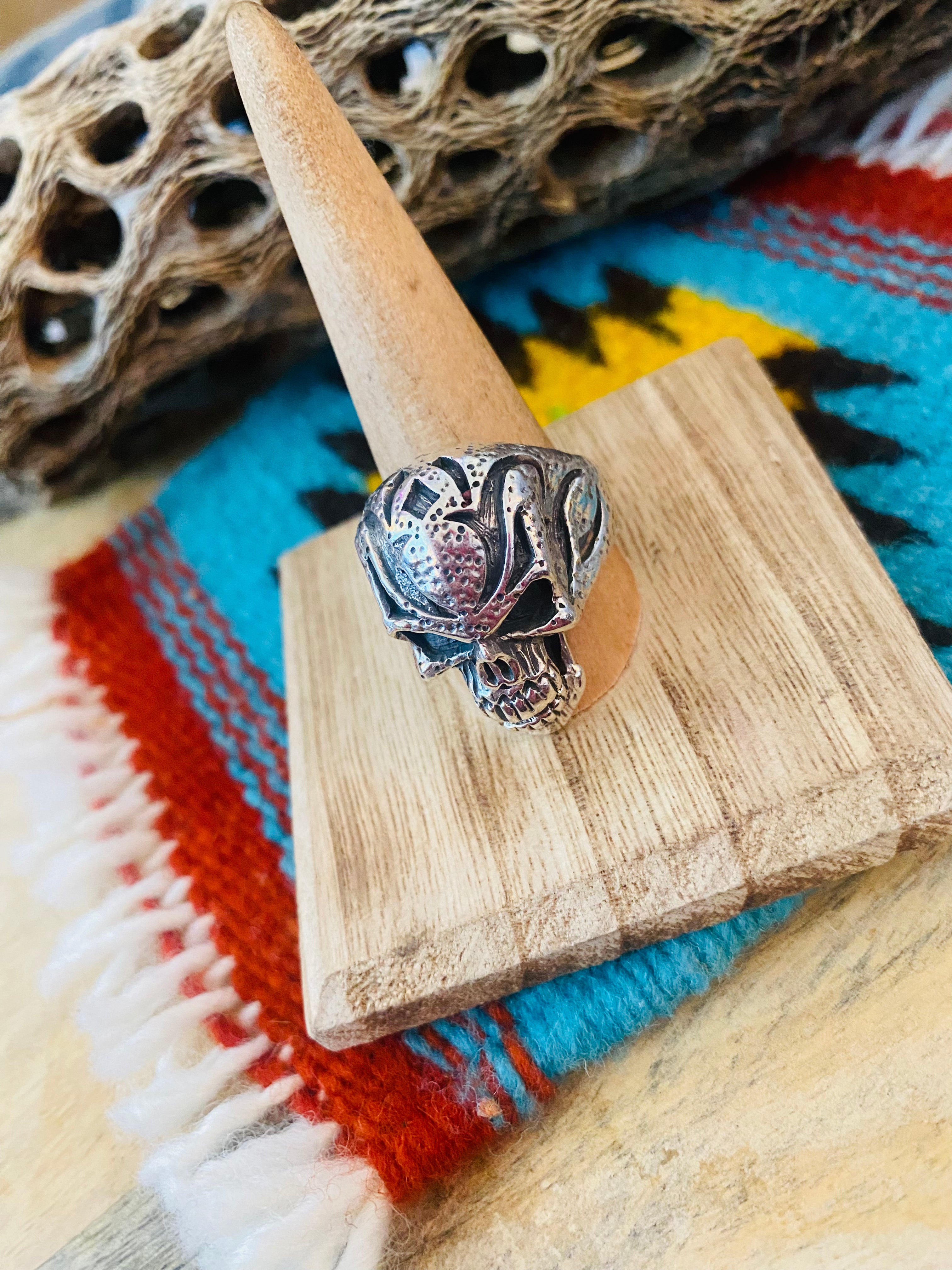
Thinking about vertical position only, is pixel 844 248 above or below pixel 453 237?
below

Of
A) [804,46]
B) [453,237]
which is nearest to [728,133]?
[804,46]

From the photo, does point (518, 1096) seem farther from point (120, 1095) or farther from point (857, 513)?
point (857, 513)

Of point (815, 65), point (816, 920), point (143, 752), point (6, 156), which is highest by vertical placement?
point (6, 156)

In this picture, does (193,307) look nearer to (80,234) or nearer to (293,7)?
(80,234)

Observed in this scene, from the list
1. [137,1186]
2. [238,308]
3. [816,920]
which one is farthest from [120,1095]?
[238,308]

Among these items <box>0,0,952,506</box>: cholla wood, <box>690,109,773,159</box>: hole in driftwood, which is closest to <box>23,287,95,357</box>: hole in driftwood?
<box>0,0,952,506</box>: cholla wood

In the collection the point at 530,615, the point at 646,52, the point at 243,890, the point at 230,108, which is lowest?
the point at 243,890

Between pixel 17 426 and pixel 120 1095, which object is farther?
pixel 17 426

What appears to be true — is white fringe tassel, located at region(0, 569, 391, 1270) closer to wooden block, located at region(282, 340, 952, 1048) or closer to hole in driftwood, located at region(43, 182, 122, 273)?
wooden block, located at region(282, 340, 952, 1048)

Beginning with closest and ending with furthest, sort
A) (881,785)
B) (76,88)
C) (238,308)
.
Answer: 1. (881,785)
2. (76,88)
3. (238,308)
